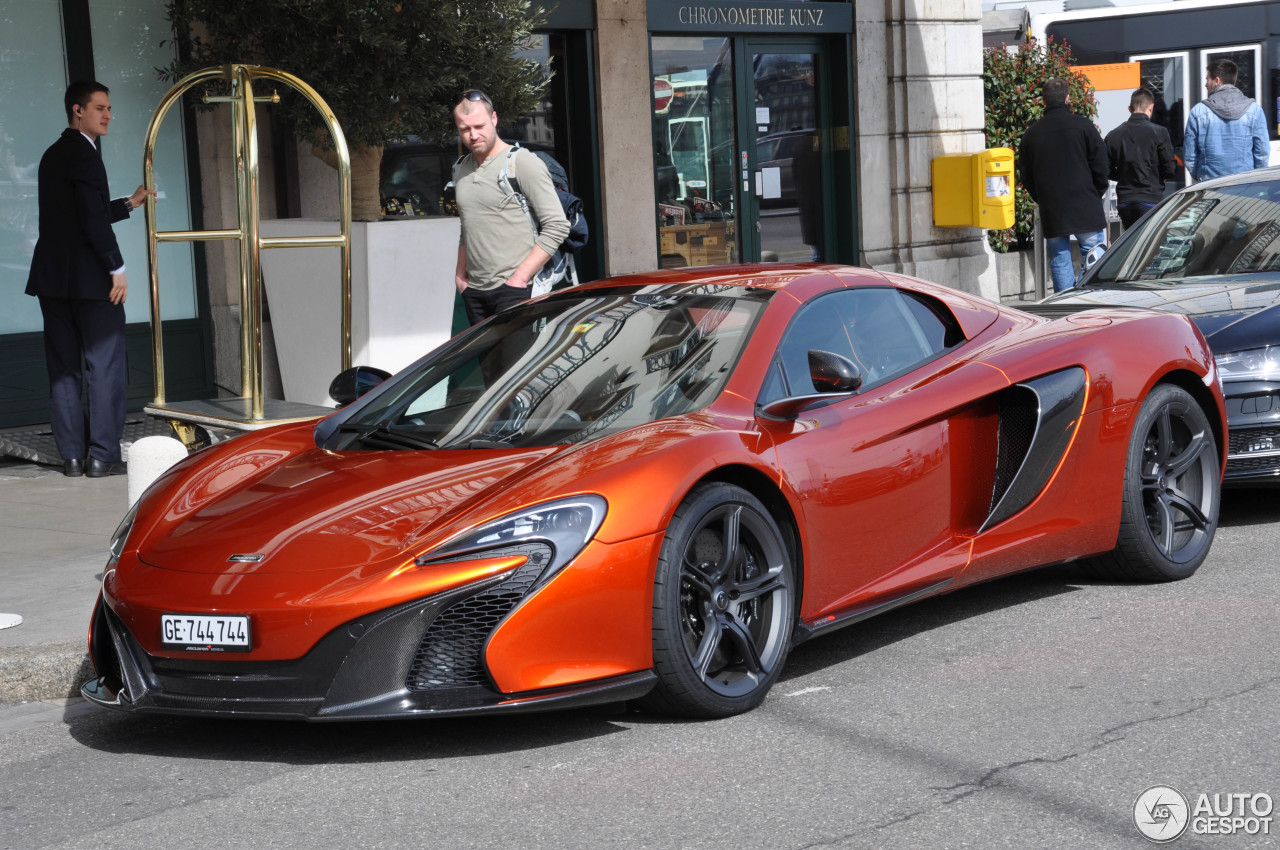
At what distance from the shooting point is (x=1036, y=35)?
20.1 metres

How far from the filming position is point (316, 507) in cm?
430

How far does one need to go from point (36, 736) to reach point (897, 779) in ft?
8.25

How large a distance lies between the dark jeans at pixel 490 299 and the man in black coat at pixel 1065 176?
6.49 metres

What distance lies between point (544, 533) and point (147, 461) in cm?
297

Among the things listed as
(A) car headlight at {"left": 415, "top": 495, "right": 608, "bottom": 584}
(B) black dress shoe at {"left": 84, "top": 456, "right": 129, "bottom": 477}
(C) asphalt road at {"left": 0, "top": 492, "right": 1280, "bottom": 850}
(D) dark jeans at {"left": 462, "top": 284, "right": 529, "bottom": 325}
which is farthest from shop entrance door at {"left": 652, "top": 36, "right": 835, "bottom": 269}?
(A) car headlight at {"left": 415, "top": 495, "right": 608, "bottom": 584}

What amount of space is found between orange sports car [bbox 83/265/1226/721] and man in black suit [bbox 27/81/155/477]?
364 centimetres

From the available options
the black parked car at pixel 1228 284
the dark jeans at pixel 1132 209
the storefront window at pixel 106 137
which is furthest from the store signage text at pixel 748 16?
the black parked car at pixel 1228 284

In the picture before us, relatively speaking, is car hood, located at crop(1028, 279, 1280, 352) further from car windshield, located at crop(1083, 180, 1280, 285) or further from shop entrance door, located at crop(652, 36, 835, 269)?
shop entrance door, located at crop(652, 36, 835, 269)

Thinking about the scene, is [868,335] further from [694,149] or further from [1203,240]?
[694,149]

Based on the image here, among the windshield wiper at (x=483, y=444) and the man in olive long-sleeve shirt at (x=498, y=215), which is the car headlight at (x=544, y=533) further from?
the man in olive long-sleeve shirt at (x=498, y=215)

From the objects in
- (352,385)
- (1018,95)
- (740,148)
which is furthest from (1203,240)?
(1018,95)

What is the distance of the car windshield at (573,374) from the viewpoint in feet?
15.2

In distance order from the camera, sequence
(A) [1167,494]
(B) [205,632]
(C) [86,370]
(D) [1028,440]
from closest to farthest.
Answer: (B) [205,632] < (D) [1028,440] < (A) [1167,494] < (C) [86,370]

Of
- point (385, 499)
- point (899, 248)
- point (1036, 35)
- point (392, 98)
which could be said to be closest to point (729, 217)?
point (899, 248)
